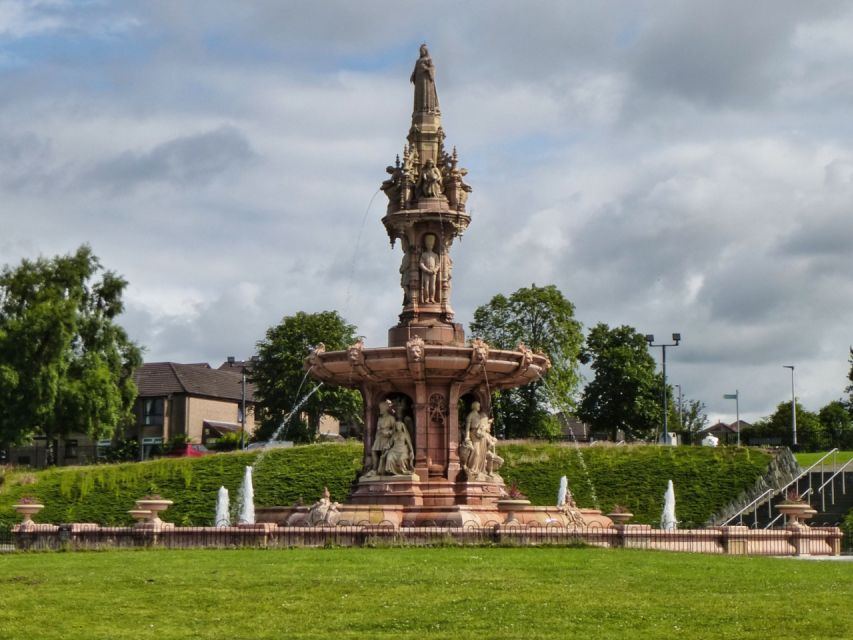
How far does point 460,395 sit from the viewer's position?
3488cm

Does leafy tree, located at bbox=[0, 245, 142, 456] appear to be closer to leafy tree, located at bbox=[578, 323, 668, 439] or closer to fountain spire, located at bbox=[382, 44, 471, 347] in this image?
leafy tree, located at bbox=[578, 323, 668, 439]

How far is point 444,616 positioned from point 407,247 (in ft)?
63.2

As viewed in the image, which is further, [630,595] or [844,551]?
[844,551]

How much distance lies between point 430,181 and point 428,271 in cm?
242

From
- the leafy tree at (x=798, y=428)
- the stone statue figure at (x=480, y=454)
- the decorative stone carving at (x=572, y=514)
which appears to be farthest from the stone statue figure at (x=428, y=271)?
the leafy tree at (x=798, y=428)

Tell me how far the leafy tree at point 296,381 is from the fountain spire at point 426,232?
46096mm

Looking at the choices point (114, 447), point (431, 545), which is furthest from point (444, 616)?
point (114, 447)

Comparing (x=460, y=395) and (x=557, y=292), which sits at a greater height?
(x=557, y=292)

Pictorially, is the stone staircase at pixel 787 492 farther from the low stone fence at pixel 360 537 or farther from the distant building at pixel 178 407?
the distant building at pixel 178 407

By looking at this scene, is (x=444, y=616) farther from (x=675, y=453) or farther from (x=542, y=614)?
→ (x=675, y=453)

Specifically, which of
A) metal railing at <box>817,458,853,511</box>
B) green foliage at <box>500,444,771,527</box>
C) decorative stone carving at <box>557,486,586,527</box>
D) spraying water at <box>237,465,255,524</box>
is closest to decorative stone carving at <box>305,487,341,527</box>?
spraying water at <box>237,465,255,524</box>

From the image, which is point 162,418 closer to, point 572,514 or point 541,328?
point 541,328

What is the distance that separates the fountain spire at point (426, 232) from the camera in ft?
116

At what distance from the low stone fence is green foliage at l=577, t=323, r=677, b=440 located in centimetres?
5810
